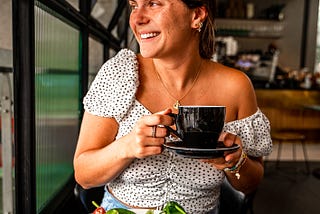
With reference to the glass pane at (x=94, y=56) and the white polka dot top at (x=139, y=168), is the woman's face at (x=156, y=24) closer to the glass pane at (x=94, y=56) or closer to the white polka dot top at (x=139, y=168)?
the white polka dot top at (x=139, y=168)

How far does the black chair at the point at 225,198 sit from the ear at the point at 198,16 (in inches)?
24.6

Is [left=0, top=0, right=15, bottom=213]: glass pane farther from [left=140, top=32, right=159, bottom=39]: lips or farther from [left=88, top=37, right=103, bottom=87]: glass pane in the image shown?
[left=88, top=37, right=103, bottom=87]: glass pane

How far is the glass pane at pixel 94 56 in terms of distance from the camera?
2.56 meters

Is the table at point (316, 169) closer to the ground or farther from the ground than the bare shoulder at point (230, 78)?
closer to the ground

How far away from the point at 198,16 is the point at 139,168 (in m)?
0.49

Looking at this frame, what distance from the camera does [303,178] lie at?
13.9 ft


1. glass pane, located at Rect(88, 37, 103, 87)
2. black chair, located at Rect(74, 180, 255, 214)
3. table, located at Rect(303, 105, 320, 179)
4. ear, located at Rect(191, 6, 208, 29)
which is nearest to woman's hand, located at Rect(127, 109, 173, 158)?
ear, located at Rect(191, 6, 208, 29)

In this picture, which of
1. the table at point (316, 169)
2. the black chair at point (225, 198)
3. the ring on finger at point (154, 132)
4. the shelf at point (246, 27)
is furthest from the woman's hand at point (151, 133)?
the shelf at point (246, 27)

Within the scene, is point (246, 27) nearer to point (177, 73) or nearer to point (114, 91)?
point (177, 73)

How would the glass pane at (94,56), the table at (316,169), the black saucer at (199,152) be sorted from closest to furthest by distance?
the black saucer at (199,152) < the glass pane at (94,56) < the table at (316,169)

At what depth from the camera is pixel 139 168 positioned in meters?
1.08

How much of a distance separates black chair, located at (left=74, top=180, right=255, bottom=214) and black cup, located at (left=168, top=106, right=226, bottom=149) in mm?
571

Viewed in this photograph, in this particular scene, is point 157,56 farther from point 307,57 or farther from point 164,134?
point 307,57

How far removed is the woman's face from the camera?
3.27 ft
